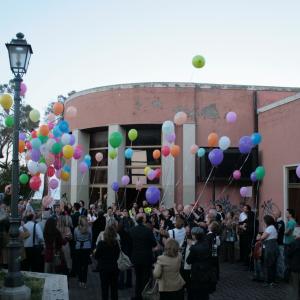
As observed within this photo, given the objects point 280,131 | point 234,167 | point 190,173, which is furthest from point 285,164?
point 190,173

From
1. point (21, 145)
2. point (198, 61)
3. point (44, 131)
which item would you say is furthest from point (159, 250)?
point (21, 145)

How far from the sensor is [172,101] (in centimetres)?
2019

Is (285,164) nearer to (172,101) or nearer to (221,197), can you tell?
(221,197)

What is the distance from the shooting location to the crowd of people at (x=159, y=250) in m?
6.80

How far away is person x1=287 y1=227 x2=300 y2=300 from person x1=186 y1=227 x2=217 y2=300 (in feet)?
5.98

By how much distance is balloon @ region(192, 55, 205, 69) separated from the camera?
13.7 metres

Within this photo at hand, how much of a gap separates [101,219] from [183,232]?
3170 millimetres

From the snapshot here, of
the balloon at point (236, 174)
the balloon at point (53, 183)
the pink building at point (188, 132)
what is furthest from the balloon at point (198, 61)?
the balloon at point (53, 183)

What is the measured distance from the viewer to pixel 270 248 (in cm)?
1017

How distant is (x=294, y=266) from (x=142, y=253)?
2.83 metres

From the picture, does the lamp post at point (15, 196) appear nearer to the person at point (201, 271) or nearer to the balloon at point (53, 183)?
the person at point (201, 271)

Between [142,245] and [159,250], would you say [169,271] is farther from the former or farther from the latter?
[159,250]

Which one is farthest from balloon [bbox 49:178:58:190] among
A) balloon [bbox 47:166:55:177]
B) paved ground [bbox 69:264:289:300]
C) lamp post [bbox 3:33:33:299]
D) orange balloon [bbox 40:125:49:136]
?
lamp post [bbox 3:33:33:299]

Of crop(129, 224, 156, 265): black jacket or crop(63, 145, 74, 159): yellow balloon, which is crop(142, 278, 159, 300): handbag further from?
crop(63, 145, 74, 159): yellow balloon
